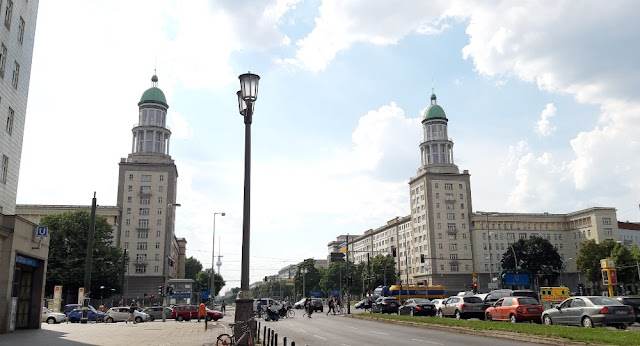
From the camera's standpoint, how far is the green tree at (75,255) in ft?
225

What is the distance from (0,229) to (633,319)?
27.7 meters

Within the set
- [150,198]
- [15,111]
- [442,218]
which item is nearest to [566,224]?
[442,218]

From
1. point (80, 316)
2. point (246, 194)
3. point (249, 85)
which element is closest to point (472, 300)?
point (246, 194)

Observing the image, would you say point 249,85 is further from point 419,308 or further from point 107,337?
point 419,308

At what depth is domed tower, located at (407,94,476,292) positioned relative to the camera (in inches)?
4395

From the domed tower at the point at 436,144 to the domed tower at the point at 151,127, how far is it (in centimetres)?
6070

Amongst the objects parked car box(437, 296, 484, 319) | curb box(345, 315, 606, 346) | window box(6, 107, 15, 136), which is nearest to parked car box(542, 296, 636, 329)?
curb box(345, 315, 606, 346)

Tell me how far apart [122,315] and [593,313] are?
126ft

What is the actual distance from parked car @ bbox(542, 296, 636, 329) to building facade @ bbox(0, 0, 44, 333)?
84.3ft

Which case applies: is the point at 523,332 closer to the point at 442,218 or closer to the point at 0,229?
the point at 0,229

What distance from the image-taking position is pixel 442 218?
115250mm

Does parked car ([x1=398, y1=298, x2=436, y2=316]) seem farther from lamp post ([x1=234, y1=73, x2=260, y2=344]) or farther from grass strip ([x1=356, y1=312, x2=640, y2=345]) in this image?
lamp post ([x1=234, y1=73, x2=260, y2=344])

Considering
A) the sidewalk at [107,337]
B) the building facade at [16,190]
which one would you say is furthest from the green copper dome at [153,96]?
the sidewalk at [107,337]

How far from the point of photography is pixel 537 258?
101125 millimetres
